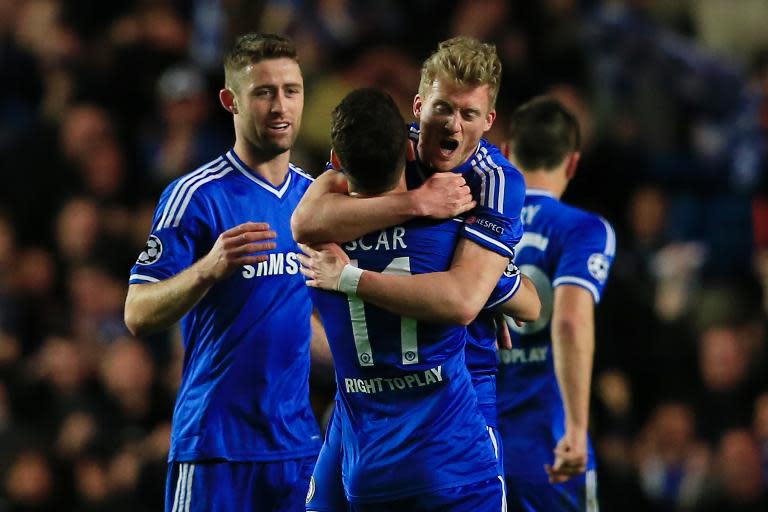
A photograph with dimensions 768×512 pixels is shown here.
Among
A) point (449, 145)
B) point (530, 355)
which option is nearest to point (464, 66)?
point (449, 145)

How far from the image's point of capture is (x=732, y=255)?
10211 mm

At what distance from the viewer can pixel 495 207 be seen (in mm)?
4352

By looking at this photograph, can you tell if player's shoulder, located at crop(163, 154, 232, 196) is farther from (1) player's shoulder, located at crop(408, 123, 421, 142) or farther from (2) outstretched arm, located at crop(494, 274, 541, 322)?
(2) outstretched arm, located at crop(494, 274, 541, 322)

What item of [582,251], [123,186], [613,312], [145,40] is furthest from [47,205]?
[582,251]

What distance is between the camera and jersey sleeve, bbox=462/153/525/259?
4316 millimetres

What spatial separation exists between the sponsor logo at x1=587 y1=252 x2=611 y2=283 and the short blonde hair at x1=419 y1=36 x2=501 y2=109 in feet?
→ 4.30

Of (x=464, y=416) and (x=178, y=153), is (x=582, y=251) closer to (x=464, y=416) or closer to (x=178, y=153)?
(x=464, y=416)

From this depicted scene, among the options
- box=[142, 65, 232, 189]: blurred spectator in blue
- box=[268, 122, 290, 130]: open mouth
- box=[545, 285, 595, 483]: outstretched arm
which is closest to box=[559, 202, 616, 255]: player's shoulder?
box=[545, 285, 595, 483]: outstretched arm

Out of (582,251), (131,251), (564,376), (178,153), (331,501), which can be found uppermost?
(178,153)

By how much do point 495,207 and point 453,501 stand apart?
0.95 m

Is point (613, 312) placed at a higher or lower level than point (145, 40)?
lower

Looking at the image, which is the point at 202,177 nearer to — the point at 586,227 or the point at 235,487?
the point at 235,487

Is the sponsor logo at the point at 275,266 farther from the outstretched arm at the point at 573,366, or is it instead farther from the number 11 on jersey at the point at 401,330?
the outstretched arm at the point at 573,366

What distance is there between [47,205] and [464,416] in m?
7.18
